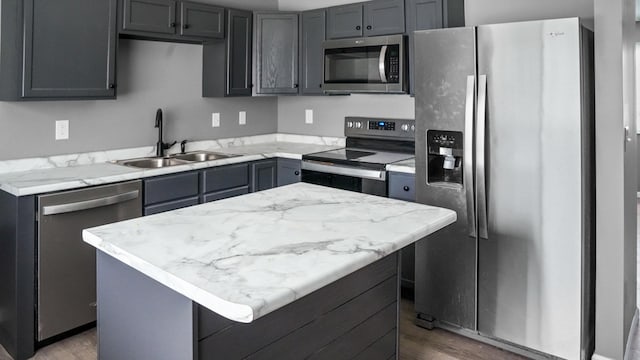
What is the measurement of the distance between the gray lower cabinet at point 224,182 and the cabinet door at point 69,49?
32.8 inches

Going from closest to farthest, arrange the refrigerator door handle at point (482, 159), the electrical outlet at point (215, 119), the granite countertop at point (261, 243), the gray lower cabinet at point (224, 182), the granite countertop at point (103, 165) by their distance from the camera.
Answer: the granite countertop at point (261, 243) → the refrigerator door handle at point (482, 159) → the granite countertop at point (103, 165) → the gray lower cabinet at point (224, 182) → the electrical outlet at point (215, 119)

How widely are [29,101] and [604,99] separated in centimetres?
311

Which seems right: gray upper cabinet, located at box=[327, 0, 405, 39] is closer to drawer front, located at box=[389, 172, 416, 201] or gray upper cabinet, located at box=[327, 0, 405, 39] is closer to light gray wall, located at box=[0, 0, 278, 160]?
light gray wall, located at box=[0, 0, 278, 160]

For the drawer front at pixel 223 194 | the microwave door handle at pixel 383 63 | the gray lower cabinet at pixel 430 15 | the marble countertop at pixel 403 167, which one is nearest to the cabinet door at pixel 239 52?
the drawer front at pixel 223 194

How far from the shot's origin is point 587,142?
2.42m

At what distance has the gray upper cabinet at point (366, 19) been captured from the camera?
3547 millimetres

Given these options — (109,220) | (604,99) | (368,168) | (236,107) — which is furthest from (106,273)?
(236,107)

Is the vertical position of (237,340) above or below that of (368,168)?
below

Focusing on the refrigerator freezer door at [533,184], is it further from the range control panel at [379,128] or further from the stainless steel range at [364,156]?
the range control panel at [379,128]

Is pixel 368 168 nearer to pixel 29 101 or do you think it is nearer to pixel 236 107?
pixel 236 107

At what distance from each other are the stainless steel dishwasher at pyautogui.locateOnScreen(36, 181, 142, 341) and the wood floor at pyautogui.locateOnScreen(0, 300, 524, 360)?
0.09 metres

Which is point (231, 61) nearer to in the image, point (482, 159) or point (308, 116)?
point (308, 116)

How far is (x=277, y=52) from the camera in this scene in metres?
4.14

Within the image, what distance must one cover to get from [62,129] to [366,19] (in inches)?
89.3
